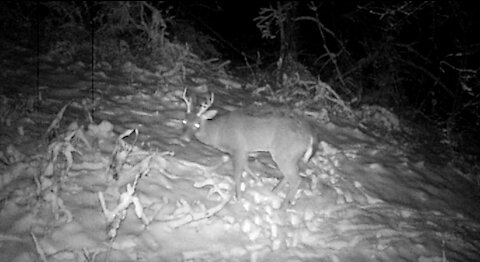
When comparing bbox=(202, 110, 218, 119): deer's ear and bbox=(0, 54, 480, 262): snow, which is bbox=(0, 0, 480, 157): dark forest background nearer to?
bbox=(0, 54, 480, 262): snow

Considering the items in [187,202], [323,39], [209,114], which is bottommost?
[187,202]

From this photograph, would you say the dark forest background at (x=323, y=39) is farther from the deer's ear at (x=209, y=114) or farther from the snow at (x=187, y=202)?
the deer's ear at (x=209, y=114)

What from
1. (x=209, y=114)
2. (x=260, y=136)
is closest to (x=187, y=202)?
(x=260, y=136)

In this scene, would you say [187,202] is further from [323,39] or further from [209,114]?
[323,39]

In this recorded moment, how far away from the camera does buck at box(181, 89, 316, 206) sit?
581 centimetres

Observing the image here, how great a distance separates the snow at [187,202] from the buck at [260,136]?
31 cm

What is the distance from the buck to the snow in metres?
0.31

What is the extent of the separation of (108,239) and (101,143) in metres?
2.12

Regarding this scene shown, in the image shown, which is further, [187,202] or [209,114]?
[209,114]

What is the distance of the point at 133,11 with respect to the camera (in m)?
12.2

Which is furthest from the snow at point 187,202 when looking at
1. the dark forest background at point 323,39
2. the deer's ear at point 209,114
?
the dark forest background at point 323,39

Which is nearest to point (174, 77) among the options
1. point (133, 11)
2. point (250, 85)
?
point (250, 85)

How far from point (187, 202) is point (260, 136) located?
4.82 feet

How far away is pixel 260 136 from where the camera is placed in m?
5.94
